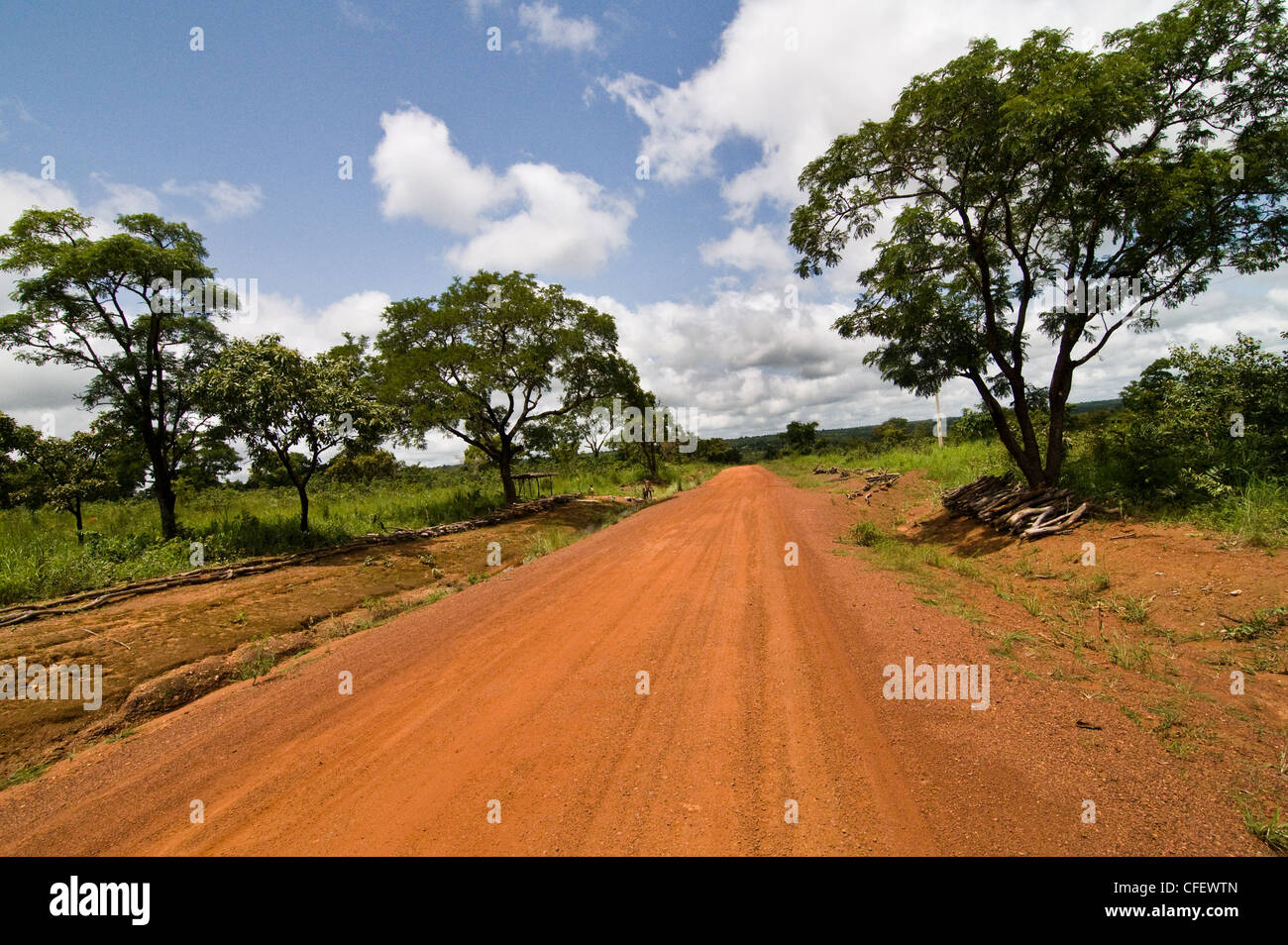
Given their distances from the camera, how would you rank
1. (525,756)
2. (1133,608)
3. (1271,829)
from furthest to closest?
(1133,608), (525,756), (1271,829)

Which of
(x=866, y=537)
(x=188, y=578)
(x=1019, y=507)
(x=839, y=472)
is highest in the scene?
(x=839, y=472)

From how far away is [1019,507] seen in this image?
9.48 m

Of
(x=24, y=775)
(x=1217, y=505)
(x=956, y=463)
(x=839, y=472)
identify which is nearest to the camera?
(x=24, y=775)

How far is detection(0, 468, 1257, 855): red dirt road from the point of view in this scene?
256 centimetres

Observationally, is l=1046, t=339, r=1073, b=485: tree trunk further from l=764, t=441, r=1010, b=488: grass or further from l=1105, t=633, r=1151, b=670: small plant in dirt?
l=1105, t=633, r=1151, b=670: small plant in dirt

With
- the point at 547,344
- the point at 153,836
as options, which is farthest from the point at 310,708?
the point at 547,344

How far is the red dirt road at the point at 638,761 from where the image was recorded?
256cm

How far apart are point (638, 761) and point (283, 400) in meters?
12.8

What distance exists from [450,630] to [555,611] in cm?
142

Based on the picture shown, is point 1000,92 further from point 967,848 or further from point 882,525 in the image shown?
point 967,848

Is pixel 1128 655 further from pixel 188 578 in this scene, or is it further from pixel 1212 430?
pixel 188 578

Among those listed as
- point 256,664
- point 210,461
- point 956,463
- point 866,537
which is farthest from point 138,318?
point 956,463

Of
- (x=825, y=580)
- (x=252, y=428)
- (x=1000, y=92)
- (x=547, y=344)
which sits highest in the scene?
(x=1000, y=92)
